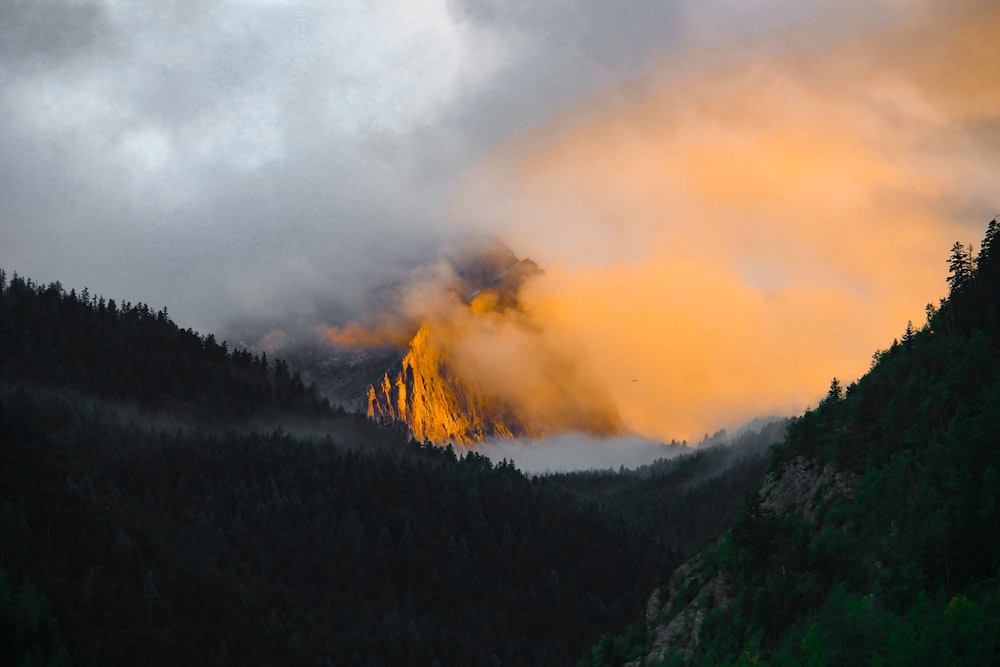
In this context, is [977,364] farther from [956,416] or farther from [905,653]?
[905,653]

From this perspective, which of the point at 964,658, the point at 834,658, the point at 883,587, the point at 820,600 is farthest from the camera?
the point at 820,600

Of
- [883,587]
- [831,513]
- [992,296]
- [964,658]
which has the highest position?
[992,296]

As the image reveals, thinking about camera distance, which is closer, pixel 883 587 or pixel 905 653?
pixel 905 653

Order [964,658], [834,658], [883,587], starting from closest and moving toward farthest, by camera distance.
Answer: [964,658], [834,658], [883,587]

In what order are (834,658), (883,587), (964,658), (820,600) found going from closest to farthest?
(964,658)
(834,658)
(883,587)
(820,600)

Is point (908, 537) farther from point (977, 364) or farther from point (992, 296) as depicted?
point (992, 296)

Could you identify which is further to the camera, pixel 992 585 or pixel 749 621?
pixel 749 621

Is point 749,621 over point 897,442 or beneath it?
beneath

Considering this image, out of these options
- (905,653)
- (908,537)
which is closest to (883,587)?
(908,537)

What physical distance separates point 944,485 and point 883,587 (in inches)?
562

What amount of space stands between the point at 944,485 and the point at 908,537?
756 centimetres

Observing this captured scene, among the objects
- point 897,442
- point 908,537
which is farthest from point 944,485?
point 897,442

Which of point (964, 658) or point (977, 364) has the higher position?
point (977, 364)

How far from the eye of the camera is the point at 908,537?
175 m
